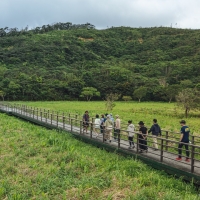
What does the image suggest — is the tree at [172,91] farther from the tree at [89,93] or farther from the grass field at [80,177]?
the grass field at [80,177]

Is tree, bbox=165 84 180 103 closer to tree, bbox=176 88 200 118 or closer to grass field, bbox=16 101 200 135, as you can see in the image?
grass field, bbox=16 101 200 135

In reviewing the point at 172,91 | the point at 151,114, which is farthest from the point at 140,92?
the point at 151,114

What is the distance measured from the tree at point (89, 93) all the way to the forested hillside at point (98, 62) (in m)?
3.43

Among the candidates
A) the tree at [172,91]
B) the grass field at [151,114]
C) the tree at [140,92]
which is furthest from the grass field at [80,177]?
the tree at [140,92]

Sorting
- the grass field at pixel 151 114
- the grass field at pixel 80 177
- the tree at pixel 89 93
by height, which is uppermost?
the tree at pixel 89 93

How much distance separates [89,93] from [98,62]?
4329cm

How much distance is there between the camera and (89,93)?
6353cm

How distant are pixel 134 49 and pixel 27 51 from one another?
50914 mm

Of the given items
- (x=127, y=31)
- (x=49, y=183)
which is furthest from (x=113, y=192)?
(x=127, y=31)

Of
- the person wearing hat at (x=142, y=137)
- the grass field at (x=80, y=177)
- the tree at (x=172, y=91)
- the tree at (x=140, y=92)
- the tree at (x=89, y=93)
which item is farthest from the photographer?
the tree at (x=89, y=93)

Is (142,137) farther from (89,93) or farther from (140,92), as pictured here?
(89,93)

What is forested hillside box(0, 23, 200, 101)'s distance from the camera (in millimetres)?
64019

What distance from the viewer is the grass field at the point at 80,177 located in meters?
7.68

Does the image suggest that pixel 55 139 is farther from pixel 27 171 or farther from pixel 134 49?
pixel 134 49
